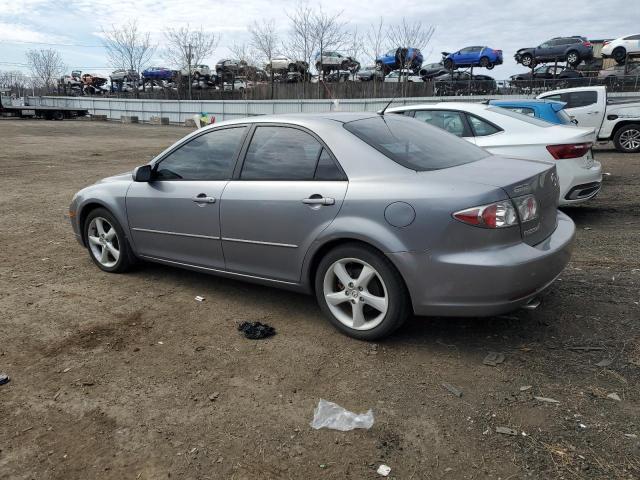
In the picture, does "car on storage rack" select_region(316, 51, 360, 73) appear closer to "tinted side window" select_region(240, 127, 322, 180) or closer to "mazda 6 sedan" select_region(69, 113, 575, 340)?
"mazda 6 sedan" select_region(69, 113, 575, 340)

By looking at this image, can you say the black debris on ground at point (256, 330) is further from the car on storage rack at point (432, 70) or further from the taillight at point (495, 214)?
the car on storage rack at point (432, 70)

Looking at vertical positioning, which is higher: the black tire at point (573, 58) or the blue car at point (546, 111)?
the black tire at point (573, 58)

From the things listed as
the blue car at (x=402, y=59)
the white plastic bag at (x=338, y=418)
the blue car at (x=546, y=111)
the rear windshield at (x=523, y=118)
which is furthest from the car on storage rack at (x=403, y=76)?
the white plastic bag at (x=338, y=418)

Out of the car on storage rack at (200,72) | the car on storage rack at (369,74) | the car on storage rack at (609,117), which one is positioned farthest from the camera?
the car on storage rack at (200,72)

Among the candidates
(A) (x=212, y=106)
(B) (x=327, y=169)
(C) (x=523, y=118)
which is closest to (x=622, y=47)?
(C) (x=523, y=118)

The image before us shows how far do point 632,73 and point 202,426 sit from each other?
26318 millimetres

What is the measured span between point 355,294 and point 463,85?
26.4 metres

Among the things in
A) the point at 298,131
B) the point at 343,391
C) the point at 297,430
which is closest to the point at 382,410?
the point at 343,391

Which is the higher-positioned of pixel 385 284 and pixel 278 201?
pixel 278 201

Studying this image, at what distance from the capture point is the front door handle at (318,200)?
353 cm

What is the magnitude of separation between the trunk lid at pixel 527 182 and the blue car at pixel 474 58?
2964cm

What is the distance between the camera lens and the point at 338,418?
9.05 ft

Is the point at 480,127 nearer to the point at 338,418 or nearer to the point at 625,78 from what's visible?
the point at 338,418

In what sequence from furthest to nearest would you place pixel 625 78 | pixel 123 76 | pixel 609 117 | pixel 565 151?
pixel 123 76, pixel 625 78, pixel 609 117, pixel 565 151
